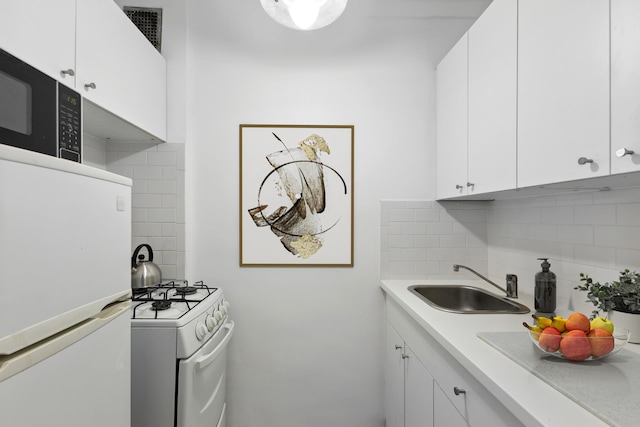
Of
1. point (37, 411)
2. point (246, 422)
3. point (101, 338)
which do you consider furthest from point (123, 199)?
point (246, 422)

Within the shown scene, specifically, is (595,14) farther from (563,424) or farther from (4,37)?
(4,37)

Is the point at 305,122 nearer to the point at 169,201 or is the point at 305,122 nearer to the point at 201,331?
the point at 169,201

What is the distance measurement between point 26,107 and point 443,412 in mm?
1609

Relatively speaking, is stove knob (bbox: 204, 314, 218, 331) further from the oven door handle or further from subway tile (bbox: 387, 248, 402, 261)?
subway tile (bbox: 387, 248, 402, 261)

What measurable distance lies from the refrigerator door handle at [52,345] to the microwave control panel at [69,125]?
0.46 meters

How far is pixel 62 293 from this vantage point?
2.46 feet

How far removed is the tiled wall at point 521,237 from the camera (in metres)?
1.32

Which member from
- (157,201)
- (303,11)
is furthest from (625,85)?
Result: (157,201)

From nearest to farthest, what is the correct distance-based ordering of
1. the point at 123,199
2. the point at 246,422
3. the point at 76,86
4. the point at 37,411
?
the point at 37,411
the point at 123,199
the point at 76,86
the point at 246,422

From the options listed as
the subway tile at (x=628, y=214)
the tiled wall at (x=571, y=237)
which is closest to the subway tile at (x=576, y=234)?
the tiled wall at (x=571, y=237)

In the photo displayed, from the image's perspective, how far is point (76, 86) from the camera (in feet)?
4.21

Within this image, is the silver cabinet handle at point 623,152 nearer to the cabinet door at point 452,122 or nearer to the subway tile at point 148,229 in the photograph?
the cabinet door at point 452,122

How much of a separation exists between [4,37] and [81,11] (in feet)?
1.40

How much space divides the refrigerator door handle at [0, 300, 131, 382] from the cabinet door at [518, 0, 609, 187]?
1431 mm
